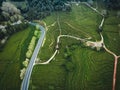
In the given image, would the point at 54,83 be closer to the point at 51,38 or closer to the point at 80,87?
the point at 80,87

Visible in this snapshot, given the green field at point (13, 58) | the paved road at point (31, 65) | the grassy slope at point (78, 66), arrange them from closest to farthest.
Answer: the grassy slope at point (78, 66) < the paved road at point (31, 65) < the green field at point (13, 58)

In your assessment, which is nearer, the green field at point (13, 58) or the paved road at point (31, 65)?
the paved road at point (31, 65)

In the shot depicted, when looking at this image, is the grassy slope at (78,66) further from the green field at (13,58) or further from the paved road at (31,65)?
the green field at (13,58)

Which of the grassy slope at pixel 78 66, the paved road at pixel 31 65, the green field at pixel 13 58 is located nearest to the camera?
the grassy slope at pixel 78 66

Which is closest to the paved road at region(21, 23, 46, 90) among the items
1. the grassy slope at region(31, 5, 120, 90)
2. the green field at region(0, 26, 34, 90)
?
the grassy slope at region(31, 5, 120, 90)

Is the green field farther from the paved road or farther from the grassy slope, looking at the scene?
the grassy slope

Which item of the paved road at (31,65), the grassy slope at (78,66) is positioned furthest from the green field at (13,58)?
the grassy slope at (78,66)

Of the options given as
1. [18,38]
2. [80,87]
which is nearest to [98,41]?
[80,87]
